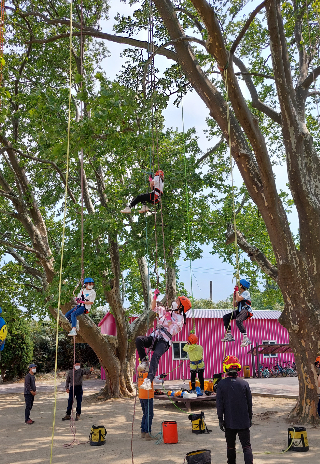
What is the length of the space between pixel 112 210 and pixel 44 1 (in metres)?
6.78

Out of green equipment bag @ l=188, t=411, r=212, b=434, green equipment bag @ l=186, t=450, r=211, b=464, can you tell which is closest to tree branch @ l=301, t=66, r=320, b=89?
green equipment bag @ l=188, t=411, r=212, b=434

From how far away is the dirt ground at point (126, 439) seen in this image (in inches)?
300

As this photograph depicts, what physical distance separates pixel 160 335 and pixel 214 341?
1861cm

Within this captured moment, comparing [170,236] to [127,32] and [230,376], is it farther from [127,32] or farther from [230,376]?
[230,376]

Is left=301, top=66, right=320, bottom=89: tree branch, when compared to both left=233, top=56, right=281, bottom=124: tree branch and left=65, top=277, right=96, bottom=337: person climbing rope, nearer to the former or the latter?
left=233, top=56, right=281, bottom=124: tree branch

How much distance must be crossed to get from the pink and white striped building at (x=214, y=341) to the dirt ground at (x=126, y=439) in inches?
397

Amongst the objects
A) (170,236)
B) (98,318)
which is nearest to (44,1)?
(170,236)

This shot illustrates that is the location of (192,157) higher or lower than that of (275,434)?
higher

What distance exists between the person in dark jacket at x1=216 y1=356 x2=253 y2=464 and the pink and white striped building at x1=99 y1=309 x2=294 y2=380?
1869 centimetres

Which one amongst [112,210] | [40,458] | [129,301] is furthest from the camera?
[129,301]

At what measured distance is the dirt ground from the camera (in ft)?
25.0

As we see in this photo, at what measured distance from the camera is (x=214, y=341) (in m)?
25.3

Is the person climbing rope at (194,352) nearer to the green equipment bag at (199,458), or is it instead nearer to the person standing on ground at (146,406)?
the person standing on ground at (146,406)

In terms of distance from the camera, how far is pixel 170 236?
13156 millimetres
